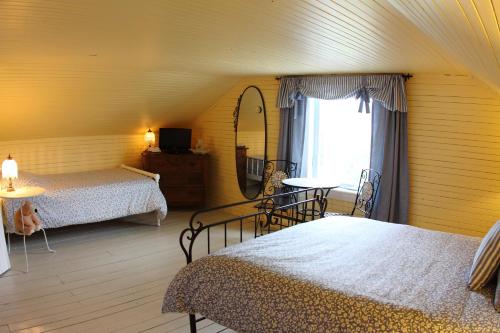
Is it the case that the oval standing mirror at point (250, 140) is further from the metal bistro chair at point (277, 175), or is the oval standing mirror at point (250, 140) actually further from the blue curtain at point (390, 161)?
the blue curtain at point (390, 161)

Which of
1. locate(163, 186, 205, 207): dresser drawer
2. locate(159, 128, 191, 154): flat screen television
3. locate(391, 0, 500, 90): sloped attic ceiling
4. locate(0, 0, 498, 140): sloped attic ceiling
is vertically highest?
locate(0, 0, 498, 140): sloped attic ceiling

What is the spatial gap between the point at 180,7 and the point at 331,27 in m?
0.84

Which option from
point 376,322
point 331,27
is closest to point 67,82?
point 331,27

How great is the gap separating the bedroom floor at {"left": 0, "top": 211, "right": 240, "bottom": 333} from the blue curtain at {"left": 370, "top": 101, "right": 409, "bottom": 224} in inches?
80.8

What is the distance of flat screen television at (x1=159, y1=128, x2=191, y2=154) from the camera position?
641cm

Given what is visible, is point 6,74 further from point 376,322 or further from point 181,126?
point 376,322

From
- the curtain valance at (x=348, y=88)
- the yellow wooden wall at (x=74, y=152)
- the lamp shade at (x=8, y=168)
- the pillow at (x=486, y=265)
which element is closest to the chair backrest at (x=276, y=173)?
the curtain valance at (x=348, y=88)

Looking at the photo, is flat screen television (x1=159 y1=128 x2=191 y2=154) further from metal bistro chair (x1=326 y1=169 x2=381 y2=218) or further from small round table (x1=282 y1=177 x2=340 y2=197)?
metal bistro chair (x1=326 y1=169 x2=381 y2=218)

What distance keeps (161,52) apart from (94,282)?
207 cm

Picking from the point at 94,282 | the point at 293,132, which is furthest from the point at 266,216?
the point at 94,282

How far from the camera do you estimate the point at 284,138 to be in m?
5.51

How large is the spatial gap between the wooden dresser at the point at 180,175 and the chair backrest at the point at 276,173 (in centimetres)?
104

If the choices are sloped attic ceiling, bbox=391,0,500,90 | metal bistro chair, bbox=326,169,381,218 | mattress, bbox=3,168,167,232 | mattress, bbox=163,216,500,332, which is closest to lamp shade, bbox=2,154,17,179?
mattress, bbox=3,168,167,232

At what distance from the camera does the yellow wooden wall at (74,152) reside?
18.0 ft
